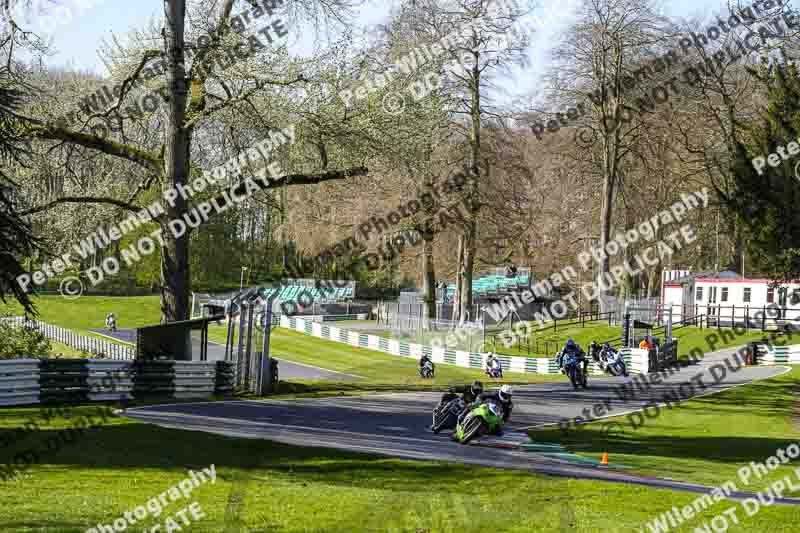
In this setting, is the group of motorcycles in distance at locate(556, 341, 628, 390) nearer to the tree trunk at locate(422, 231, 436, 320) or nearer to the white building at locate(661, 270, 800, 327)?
the tree trunk at locate(422, 231, 436, 320)

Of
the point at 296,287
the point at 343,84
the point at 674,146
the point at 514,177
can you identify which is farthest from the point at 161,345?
the point at 296,287

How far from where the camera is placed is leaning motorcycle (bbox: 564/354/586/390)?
3141 centimetres

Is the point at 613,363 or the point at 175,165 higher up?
the point at 175,165

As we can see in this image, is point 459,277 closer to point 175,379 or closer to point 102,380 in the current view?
point 175,379

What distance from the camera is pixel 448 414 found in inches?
724

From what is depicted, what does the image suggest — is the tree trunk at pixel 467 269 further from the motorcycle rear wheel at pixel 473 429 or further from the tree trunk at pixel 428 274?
the motorcycle rear wheel at pixel 473 429

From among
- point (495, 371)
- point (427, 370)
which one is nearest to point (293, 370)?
point (427, 370)

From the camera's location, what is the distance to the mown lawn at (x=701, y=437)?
613 inches

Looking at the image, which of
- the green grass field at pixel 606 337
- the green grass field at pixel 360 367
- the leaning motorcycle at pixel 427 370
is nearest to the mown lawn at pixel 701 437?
the green grass field at pixel 360 367

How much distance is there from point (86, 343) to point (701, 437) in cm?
3128

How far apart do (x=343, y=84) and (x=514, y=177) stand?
77.3 ft

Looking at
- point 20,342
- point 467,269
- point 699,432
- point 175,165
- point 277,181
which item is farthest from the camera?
point 467,269

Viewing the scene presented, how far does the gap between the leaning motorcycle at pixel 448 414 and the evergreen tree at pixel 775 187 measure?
1455cm

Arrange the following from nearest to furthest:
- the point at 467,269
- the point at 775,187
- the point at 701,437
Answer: the point at 701,437, the point at 775,187, the point at 467,269
